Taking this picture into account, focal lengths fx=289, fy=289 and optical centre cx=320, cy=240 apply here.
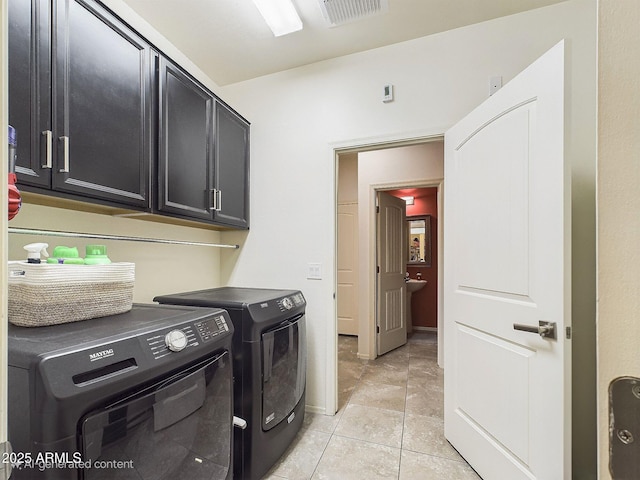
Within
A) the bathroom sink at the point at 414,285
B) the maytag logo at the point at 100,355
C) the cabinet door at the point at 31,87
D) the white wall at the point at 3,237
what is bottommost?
the bathroom sink at the point at 414,285

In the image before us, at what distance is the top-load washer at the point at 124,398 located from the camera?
26.1 inches

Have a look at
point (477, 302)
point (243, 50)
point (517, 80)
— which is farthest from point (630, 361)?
point (243, 50)

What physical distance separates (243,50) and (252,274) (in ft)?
5.55

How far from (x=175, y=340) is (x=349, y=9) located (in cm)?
194

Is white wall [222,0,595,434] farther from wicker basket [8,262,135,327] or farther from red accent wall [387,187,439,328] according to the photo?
red accent wall [387,187,439,328]

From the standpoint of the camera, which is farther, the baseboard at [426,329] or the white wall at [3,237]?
the baseboard at [426,329]

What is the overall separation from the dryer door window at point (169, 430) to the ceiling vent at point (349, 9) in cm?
192

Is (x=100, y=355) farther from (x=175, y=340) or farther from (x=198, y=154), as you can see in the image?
(x=198, y=154)

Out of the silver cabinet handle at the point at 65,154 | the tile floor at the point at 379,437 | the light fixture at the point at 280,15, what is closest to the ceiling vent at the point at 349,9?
the light fixture at the point at 280,15

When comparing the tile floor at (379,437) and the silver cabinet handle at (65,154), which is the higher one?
the silver cabinet handle at (65,154)

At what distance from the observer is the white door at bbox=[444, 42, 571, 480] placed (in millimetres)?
1197

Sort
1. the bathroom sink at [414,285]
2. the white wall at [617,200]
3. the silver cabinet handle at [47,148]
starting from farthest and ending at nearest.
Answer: the bathroom sink at [414,285] → the silver cabinet handle at [47,148] → the white wall at [617,200]

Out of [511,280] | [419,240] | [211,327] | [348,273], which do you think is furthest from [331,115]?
[419,240]

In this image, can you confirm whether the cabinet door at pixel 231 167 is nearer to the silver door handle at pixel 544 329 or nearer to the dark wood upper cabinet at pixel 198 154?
the dark wood upper cabinet at pixel 198 154
